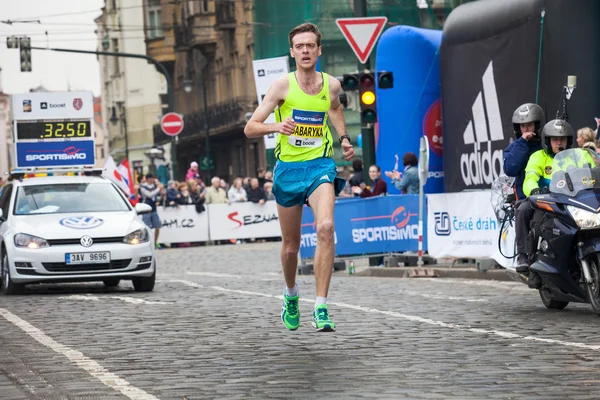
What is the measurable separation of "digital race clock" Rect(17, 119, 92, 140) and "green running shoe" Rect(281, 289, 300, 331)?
73.4 ft

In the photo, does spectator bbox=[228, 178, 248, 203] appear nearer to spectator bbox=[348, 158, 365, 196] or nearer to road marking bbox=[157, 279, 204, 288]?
spectator bbox=[348, 158, 365, 196]

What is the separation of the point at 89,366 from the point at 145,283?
8.83m

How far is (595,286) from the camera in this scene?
39.4ft

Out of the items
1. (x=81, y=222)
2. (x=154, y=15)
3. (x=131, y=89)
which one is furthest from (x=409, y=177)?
(x=131, y=89)

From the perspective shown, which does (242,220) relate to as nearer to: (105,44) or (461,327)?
(461,327)

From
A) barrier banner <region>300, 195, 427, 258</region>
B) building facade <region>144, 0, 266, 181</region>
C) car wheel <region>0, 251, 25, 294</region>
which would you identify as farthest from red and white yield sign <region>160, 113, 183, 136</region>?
car wheel <region>0, 251, 25, 294</region>

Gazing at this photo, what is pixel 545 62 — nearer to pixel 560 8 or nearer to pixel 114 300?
pixel 560 8

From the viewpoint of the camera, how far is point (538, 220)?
506 inches

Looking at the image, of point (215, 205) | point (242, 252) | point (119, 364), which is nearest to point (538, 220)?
point (119, 364)

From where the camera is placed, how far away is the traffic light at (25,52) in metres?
47.4

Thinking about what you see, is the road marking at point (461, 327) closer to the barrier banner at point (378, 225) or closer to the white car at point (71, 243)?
the white car at point (71, 243)

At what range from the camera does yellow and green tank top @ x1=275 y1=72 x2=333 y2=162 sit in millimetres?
9953

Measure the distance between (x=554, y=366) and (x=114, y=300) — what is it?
26.2ft

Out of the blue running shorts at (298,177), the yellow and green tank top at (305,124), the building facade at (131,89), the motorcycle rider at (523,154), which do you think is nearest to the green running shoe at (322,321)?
the blue running shorts at (298,177)
